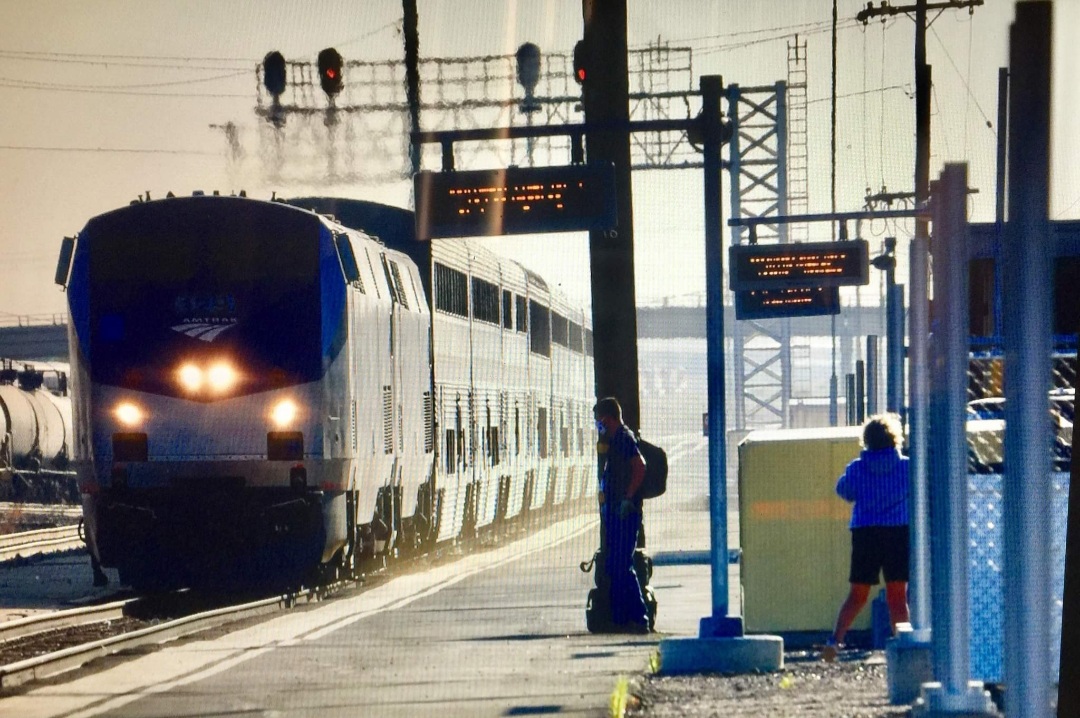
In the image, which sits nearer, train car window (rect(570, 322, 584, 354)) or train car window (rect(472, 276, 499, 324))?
train car window (rect(472, 276, 499, 324))

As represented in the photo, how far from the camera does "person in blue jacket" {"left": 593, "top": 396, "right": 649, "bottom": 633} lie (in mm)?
12875

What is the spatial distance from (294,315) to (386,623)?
471cm

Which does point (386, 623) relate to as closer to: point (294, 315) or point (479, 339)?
point (294, 315)

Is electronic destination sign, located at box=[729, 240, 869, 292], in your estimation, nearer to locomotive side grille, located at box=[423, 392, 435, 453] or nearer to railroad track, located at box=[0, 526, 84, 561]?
locomotive side grille, located at box=[423, 392, 435, 453]

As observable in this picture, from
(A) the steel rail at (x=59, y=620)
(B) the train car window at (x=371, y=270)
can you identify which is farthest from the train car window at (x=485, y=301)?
(A) the steel rail at (x=59, y=620)

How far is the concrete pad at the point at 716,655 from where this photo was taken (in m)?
10.5

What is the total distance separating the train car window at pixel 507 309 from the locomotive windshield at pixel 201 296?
10.3 metres

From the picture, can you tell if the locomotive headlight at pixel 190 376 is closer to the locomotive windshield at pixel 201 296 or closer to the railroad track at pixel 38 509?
the locomotive windshield at pixel 201 296

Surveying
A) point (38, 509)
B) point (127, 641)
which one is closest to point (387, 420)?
point (127, 641)

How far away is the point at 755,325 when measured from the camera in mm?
55531

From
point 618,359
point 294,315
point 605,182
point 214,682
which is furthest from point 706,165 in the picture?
point 294,315

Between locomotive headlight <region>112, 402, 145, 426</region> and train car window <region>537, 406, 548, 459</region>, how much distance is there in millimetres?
14728

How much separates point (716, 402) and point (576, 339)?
27.8m

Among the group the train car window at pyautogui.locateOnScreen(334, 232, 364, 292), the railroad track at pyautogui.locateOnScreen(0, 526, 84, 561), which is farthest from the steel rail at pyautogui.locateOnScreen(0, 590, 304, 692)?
the railroad track at pyautogui.locateOnScreen(0, 526, 84, 561)
